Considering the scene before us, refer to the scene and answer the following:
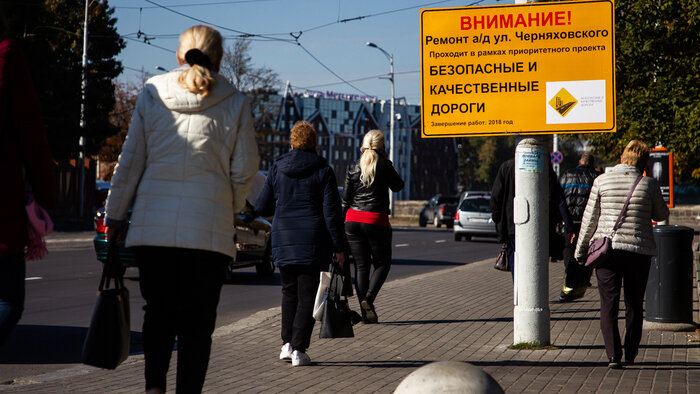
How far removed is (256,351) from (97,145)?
37714 mm

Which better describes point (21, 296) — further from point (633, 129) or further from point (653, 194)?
point (633, 129)

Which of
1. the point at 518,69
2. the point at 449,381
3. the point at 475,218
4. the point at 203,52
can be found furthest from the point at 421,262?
the point at 449,381

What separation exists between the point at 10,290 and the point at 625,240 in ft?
15.1

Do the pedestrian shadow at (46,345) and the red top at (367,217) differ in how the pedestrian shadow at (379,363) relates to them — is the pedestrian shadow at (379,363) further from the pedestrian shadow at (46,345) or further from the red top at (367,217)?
the red top at (367,217)

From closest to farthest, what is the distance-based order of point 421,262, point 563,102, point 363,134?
point 563,102, point 421,262, point 363,134

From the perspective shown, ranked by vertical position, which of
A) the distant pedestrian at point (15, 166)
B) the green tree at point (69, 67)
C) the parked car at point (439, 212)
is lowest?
the parked car at point (439, 212)

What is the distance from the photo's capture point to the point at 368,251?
29.4 feet

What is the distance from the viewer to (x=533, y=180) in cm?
751

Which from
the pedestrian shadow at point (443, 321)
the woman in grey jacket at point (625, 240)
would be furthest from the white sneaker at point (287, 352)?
the pedestrian shadow at point (443, 321)

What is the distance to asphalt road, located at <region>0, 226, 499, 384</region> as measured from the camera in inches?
285

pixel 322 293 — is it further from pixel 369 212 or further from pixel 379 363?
pixel 369 212

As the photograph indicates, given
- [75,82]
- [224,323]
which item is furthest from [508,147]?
[224,323]

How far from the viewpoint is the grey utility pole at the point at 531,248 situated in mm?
7465

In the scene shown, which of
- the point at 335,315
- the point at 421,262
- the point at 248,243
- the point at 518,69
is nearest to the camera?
the point at 335,315
